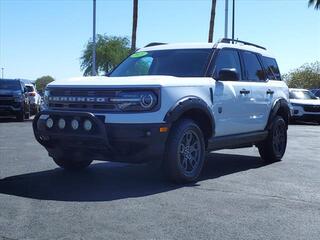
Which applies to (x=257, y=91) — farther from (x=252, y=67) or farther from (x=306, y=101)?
(x=306, y=101)

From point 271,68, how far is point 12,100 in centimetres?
1334

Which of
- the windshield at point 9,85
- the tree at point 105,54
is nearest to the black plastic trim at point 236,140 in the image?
the windshield at point 9,85

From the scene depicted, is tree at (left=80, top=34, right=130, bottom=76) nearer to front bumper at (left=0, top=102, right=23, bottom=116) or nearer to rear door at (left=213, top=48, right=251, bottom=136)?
front bumper at (left=0, top=102, right=23, bottom=116)

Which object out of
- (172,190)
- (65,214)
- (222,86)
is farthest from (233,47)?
(65,214)

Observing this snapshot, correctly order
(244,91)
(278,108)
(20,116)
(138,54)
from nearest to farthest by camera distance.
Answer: (244,91)
(138,54)
(278,108)
(20,116)

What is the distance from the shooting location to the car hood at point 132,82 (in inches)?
271

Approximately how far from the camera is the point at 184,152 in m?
7.39

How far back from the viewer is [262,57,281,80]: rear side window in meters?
9.97

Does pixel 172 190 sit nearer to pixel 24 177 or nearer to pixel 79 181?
pixel 79 181

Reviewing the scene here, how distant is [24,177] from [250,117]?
12.3 feet

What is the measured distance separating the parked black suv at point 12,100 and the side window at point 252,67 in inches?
534

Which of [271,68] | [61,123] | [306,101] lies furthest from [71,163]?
[306,101]

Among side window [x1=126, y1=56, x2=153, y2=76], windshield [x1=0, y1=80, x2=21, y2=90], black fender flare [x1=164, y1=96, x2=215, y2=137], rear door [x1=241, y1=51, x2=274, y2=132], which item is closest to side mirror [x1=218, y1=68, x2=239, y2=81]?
black fender flare [x1=164, y1=96, x2=215, y2=137]

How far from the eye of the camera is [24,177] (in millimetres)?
7578
